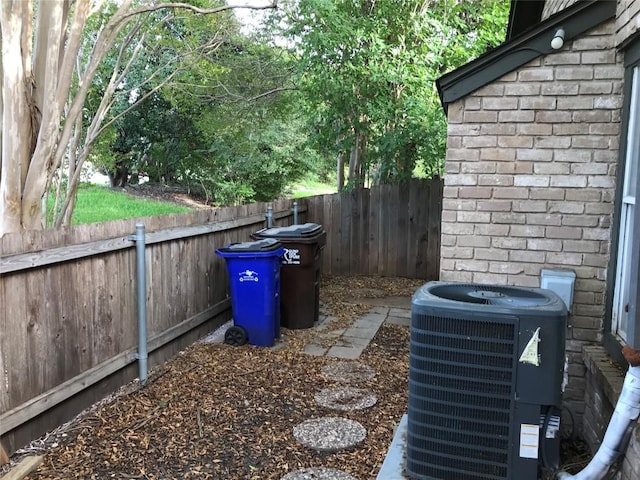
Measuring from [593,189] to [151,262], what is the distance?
368 cm

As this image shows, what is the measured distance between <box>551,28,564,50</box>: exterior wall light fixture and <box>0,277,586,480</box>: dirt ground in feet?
8.59

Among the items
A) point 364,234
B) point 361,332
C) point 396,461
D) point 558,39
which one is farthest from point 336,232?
point 396,461

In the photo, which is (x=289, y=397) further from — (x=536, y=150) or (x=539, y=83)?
Result: (x=539, y=83)

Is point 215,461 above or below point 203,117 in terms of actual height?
below

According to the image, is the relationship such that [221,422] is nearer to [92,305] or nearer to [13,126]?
[92,305]

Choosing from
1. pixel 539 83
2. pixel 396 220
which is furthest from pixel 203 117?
pixel 539 83

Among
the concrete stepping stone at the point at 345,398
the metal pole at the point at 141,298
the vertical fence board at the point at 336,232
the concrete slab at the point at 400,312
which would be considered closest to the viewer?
the concrete stepping stone at the point at 345,398

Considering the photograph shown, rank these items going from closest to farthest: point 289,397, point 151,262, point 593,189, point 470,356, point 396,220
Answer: point 470,356
point 593,189
point 289,397
point 151,262
point 396,220

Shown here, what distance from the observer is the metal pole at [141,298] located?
4.50m

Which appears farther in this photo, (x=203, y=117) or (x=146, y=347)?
(x=203, y=117)

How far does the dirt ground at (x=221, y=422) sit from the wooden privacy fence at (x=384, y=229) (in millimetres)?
3881

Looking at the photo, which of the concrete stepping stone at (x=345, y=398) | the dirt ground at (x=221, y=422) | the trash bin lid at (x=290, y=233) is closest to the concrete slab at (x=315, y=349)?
the dirt ground at (x=221, y=422)

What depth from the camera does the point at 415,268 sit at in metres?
9.31

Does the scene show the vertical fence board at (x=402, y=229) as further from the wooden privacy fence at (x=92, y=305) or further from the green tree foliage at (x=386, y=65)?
the wooden privacy fence at (x=92, y=305)
